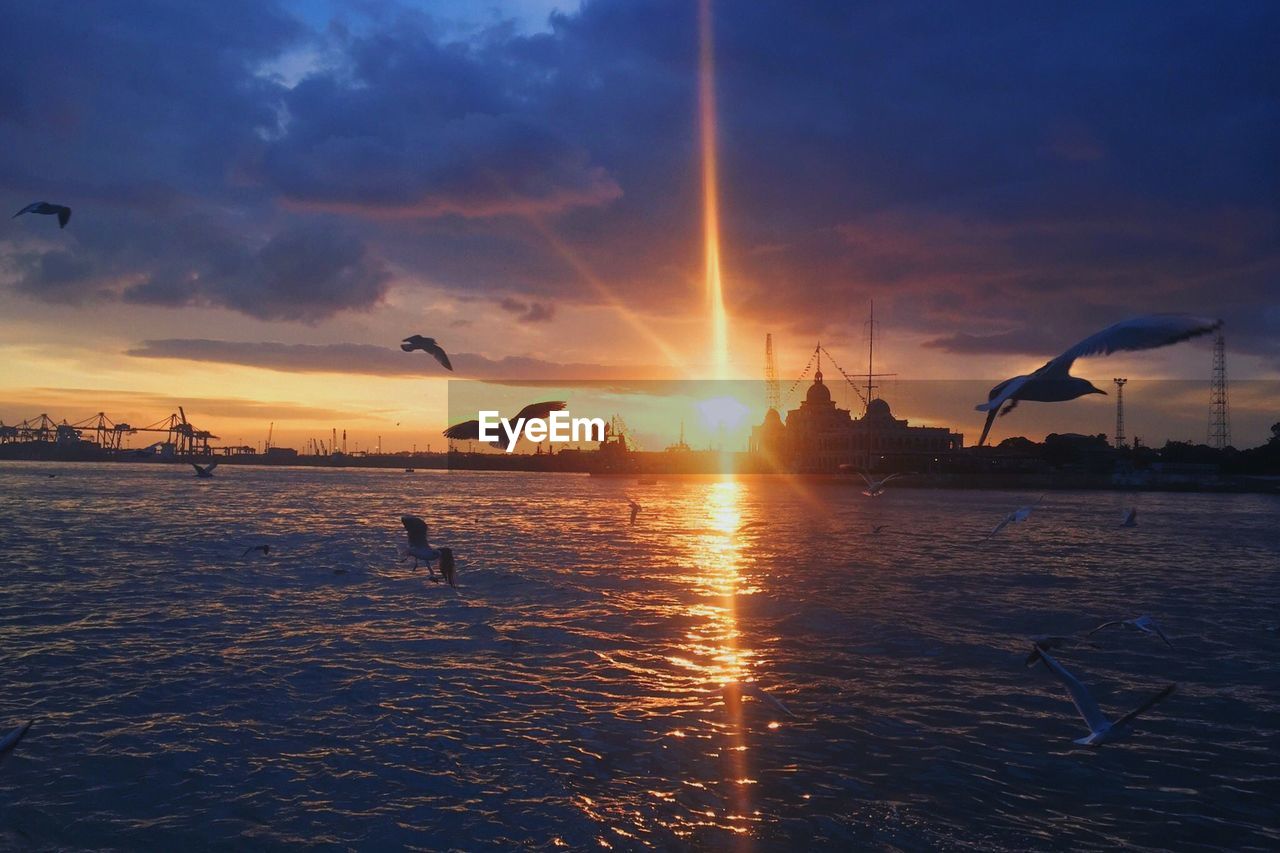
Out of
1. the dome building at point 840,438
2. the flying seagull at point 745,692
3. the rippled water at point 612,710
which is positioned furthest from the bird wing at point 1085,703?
the dome building at point 840,438

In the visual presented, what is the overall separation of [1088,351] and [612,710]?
21.7ft

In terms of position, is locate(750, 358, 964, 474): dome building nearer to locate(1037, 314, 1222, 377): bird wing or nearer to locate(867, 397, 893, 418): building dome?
locate(867, 397, 893, 418): building dome

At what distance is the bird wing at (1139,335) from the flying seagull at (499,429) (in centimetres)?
832

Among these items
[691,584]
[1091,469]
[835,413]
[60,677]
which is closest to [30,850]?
[60,677]

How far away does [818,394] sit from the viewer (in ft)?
630

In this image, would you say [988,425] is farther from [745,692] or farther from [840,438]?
[840,438]

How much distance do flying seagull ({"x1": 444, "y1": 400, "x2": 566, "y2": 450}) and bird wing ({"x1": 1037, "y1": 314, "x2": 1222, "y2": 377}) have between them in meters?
8.32

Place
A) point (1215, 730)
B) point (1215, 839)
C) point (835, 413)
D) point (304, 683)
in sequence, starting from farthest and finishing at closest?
point (835, 413) → point (304, 683) → point (1215, 730) → point (1215, 839)

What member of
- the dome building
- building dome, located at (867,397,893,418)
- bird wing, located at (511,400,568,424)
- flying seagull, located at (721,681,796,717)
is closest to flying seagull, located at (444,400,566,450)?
bird wing, located at (511,400,568,424)

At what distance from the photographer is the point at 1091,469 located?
151 m

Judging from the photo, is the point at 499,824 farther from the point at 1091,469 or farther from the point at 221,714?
the point at 1091,469

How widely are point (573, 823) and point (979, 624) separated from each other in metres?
11.4

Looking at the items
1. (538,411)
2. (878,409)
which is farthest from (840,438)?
(538,411)

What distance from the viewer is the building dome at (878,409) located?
17688cm
